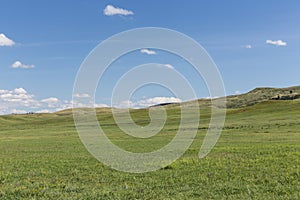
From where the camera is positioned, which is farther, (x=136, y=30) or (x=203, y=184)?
(x=136, y=30)

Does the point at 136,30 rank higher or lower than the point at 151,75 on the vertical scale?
higher

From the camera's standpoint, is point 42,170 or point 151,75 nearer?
point 42,170

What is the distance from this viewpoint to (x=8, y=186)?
16.8 m

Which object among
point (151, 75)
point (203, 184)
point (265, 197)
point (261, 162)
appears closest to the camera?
point (265, 197)

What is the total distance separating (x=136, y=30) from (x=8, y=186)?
44.9ft

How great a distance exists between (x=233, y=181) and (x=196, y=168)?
4133 millimetres

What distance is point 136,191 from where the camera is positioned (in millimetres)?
15102

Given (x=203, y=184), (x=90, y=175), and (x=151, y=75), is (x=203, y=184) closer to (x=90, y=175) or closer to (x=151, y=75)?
(x=90, y=175)

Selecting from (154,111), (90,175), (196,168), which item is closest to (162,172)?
(196,168)

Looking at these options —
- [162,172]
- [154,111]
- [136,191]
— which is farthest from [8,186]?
[154,111]

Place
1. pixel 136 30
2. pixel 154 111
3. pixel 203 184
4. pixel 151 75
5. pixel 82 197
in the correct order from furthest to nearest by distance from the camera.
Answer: pixel 154 111
pixel 151 75
pixel 136 30
pixel 203 184
pixel 82 197

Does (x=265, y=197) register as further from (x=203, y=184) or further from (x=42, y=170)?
(x=42, y=170)

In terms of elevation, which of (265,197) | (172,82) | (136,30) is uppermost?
(136,30)

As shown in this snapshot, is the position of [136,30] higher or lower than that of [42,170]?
higher
